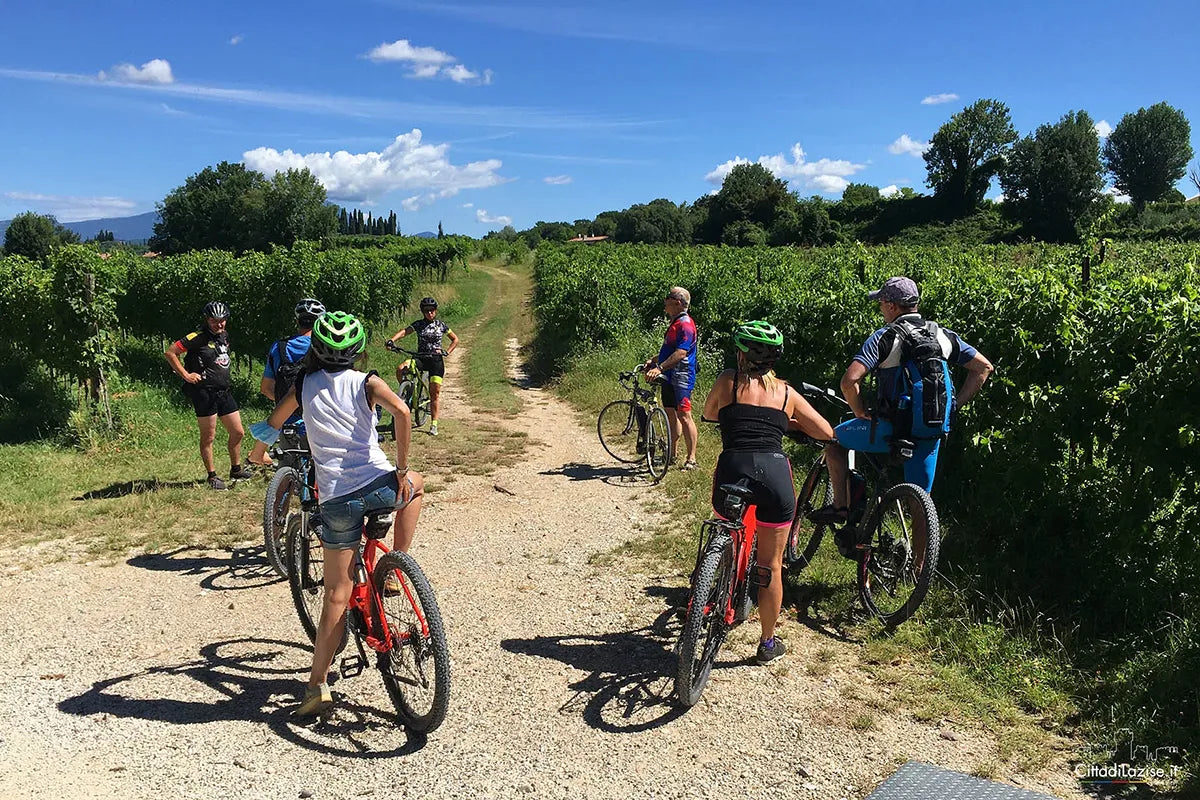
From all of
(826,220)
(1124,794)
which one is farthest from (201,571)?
(826,220)

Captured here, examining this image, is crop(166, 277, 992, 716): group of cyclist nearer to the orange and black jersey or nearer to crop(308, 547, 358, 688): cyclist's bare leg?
crop(308, 547, 358, 688): cyclist's bare leg

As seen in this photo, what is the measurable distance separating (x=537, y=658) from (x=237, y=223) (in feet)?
361

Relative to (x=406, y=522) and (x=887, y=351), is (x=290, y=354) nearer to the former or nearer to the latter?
(x=406, y=522)

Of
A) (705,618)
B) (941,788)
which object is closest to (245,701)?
(705,618)

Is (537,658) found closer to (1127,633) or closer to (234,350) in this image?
(1127,633)

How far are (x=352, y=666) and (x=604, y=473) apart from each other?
16.1 feet

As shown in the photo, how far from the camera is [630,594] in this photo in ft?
18.1

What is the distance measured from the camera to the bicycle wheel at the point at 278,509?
18.2 ft

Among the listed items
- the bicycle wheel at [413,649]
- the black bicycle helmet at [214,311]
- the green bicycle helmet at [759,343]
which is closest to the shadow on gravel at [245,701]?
the bicycle wheel at [413,649]

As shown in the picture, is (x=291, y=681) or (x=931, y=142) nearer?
(x=291, y=681)

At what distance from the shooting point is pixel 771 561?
4098mm

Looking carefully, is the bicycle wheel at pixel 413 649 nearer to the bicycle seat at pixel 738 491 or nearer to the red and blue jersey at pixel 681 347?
the bicycle seat at pixel 738 491

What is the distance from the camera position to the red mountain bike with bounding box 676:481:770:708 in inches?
150

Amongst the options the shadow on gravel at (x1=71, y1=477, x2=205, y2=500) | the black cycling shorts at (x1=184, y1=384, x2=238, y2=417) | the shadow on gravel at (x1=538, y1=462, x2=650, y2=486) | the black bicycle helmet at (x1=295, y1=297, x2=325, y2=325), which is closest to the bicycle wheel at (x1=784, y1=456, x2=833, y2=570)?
the shadow on gravel at (x1=538, y1=462, x2=650, y2=486)
